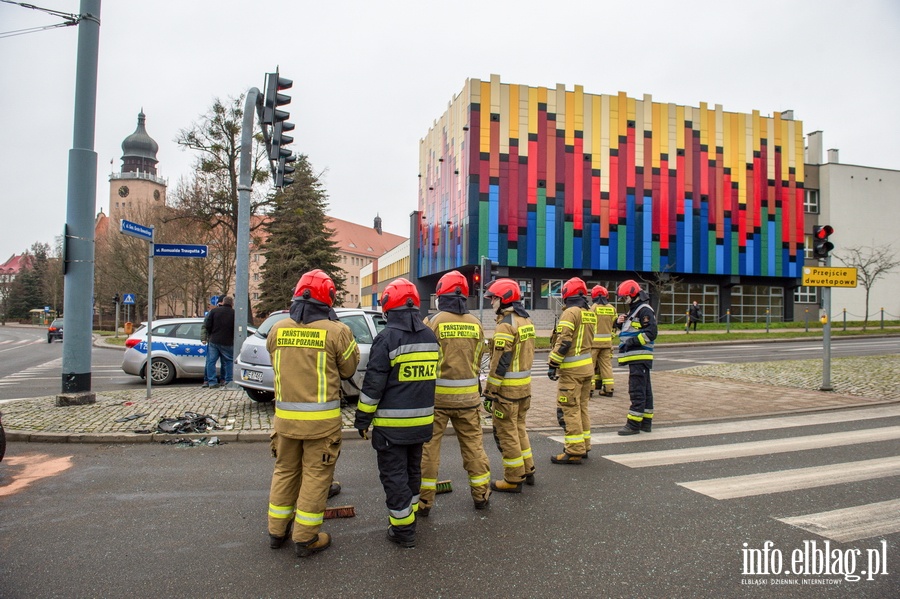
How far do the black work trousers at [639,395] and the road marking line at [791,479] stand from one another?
1.93 meters

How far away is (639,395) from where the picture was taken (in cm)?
748

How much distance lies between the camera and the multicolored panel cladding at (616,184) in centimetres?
3862

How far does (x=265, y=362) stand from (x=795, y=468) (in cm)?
696

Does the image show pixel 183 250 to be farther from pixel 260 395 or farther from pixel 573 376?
pixel 573 376

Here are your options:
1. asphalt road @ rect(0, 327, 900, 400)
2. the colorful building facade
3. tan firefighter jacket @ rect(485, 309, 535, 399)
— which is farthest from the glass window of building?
tan firefighter jacket @ rect(485, 309, 535, 399)

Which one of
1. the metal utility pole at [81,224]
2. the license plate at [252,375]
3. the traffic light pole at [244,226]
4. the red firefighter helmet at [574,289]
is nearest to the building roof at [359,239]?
the traffic light pole at [244,226]

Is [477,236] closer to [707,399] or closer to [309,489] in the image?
[707,399]

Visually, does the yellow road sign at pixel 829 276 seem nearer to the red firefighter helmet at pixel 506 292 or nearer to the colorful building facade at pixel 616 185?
the red firefighter helmet at pixel 506 292

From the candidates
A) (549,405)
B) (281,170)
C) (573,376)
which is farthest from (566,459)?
(281,170)

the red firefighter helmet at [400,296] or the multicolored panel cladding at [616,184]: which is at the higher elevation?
the multicolored panel cladding at [616,184]

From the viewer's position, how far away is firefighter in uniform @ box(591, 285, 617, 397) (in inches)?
419

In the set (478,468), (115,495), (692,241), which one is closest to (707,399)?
(478,468)

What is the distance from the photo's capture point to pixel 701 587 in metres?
3.37

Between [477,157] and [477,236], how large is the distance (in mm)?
5279
